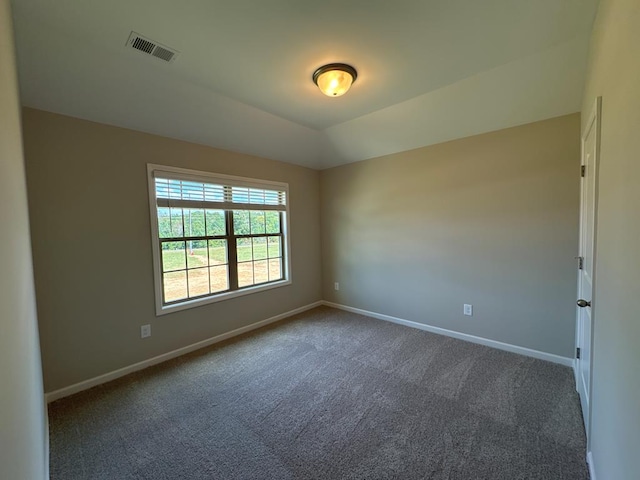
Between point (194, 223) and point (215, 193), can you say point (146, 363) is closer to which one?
point (194, 223)

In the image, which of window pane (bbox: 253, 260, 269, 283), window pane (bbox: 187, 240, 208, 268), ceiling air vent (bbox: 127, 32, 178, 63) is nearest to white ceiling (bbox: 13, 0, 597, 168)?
ceiling air vent (bbox: 127, 32, 178, 63)

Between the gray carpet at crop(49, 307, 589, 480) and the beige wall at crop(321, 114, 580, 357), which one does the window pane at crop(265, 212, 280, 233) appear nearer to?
the beige wall at crop(321, 114, 580, 357)

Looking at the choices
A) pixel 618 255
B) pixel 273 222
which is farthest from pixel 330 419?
pixel 273 222

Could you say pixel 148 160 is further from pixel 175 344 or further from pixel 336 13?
pixel 336 13

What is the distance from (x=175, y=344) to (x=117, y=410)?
851mm

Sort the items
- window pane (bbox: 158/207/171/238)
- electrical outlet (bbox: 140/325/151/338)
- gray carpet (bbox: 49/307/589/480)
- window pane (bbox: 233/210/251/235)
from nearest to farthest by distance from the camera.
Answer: gray carpet (bbox: 49/307/589/480)
electrical outlet (bbox: 140/325/151/338)
window pane (bbox: 158/207/171/238)
window pane (bbox: 233/210/251/235)

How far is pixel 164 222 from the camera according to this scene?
2.79 metres

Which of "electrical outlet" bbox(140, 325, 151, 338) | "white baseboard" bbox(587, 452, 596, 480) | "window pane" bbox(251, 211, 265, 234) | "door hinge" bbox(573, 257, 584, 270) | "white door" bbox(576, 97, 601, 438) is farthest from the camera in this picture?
"window pane" bbox(251, 211, 265, 234)

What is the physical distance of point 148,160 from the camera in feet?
8.63

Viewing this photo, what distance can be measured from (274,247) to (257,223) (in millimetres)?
461

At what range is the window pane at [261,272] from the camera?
12.1 feet

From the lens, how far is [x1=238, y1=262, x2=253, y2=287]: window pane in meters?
3.50

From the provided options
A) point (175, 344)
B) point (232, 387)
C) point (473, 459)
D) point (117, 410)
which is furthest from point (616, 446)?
point (175, 344)

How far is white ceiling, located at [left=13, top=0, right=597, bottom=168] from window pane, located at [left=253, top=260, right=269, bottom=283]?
167cm
